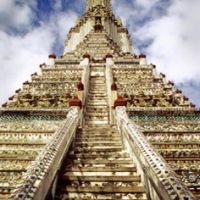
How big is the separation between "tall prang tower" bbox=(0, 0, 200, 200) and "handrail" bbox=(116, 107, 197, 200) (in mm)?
12

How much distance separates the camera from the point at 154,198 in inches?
170

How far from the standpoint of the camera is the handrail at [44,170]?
363cm

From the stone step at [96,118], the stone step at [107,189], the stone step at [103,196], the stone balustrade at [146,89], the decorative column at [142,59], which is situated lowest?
the stone step at [103,196]

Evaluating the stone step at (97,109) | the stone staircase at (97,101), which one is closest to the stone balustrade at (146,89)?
the stone staircase at (97,101)

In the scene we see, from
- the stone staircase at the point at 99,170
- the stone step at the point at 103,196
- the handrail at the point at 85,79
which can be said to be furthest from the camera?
the handrail at the point at 85,79

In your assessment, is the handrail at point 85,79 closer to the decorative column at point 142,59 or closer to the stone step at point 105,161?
the decorative column at point 142,59

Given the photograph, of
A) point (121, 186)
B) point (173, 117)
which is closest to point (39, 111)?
point (173, 117)

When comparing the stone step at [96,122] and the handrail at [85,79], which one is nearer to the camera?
the stone step at [96,122]

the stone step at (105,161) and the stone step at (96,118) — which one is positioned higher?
the stone step at (96,118)

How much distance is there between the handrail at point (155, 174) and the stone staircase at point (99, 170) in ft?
0.90

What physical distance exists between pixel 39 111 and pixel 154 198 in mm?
6179

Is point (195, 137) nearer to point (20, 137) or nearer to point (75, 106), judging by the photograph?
point (75, 106)

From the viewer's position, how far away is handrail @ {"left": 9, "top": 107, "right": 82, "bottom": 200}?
363 cm

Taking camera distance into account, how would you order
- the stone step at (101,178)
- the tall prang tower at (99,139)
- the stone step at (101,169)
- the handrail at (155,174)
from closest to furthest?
the handrail at (155,174) < the tall prang tower at (99,139) < the stone step at (101,178) < the stone step at (101,169)
